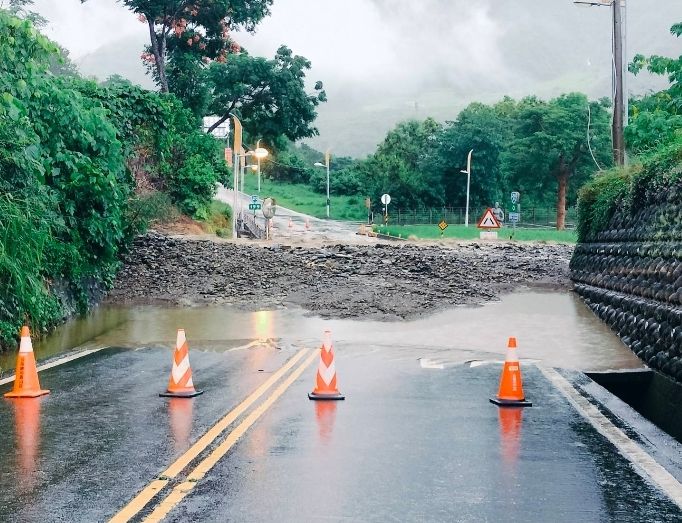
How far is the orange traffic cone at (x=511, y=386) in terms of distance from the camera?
1048cm

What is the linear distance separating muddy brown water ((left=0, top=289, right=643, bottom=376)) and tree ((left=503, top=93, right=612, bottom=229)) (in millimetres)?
63768

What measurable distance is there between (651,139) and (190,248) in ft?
49.6

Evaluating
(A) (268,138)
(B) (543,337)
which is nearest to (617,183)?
(B) (543,337)

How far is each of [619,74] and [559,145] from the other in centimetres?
6074

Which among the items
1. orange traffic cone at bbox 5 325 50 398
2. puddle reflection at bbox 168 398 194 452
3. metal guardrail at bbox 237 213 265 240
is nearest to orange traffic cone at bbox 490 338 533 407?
puddle reflection at bbox 168 398 194 452

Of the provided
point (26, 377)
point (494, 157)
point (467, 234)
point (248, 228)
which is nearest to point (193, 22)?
point (248, 228)

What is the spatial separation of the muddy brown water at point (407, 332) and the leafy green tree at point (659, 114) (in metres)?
5.25

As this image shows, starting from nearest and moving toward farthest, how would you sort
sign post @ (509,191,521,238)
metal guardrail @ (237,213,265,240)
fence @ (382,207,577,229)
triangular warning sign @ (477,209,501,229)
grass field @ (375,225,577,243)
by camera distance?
triangular warning sign @ (477,209,501,229)
metal guardrail @ (237,213,265,240)
grass field @ (375,225,577,243)
sign post @ (509,191,521,238)
fence @ (382,207,577,229)

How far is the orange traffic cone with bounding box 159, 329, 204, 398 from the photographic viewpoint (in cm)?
1075

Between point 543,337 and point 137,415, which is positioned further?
point 543,337

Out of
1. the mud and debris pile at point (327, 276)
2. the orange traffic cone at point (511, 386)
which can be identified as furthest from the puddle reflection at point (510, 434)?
the mud and debris pile at point (327, 276)

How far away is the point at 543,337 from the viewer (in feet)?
62.1

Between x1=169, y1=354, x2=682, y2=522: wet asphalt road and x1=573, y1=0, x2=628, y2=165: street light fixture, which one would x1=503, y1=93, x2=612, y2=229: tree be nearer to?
x1=573, y1=0, x2=628, y2=165: street light fixture

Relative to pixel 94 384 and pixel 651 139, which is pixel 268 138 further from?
pixel 94 384
